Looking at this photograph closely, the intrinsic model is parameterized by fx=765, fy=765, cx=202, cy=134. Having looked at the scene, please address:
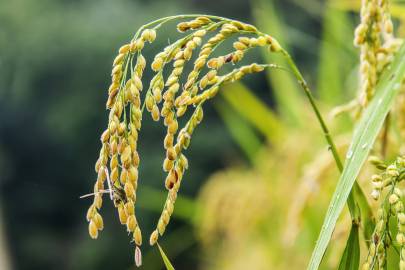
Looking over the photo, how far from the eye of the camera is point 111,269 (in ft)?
47.0

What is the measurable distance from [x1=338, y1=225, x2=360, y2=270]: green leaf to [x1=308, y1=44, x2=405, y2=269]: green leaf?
1.5 inches

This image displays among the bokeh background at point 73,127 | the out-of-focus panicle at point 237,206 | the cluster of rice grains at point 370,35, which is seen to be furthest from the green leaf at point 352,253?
the bokeh background at point 73,127

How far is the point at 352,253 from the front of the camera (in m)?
0.89

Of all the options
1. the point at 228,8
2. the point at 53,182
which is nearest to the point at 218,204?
the point at 53,182

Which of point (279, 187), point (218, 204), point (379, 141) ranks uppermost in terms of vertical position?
point (379, 141)

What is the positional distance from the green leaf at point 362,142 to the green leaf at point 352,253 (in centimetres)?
4

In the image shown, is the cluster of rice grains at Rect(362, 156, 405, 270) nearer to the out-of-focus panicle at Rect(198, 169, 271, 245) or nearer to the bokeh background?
the out-of-focus panicle at Rect(198, 169, 271, 245)

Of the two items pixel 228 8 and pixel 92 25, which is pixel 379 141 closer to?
pixel 92 25

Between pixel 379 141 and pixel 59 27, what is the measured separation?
1626 cm

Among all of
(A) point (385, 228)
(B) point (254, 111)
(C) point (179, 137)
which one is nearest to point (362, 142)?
(A) point (385, 228)

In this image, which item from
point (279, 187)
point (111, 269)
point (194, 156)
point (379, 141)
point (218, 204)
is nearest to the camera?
point (379, 141)

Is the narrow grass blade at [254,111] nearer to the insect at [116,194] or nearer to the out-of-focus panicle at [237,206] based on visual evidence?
the out-of-focus panicle at [237,206]

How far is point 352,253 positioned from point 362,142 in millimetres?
135

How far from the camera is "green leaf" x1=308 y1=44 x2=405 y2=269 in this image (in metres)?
0.86
